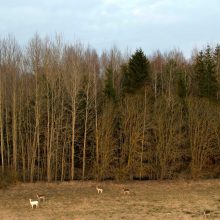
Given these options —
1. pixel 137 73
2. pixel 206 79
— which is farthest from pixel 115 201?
pixel 206 79

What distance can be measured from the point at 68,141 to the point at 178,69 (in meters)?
25.7

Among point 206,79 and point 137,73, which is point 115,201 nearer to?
point 137,73

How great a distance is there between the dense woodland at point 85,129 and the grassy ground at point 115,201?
3730 millimetres

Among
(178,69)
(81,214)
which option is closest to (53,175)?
(81,214)

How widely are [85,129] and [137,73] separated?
556 inches

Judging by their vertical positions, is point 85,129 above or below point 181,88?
below

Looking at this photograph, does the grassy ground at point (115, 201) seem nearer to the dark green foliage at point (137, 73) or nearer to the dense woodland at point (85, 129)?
the dense woodland at point (85, 129)

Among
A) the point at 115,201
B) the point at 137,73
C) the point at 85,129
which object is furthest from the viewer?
the point at 137,73

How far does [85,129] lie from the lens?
3781 centimetres

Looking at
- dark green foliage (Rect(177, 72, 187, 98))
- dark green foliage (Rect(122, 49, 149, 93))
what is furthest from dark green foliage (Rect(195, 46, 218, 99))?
dark green foliage (Rect(122, 49, 149, 93))

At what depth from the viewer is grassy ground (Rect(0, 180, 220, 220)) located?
1909 centimetres

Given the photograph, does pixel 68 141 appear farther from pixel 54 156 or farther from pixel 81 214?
pixel 81 214

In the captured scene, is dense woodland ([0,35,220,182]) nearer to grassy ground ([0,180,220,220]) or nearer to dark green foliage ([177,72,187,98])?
grassy ground ([0,180,220,220])

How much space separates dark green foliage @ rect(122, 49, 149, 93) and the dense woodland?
6742 millimetres
